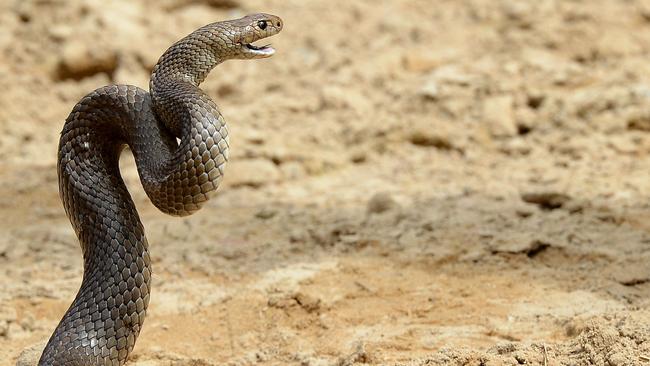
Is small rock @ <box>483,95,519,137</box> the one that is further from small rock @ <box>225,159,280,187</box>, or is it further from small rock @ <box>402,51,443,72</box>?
small rock @ <box>225,159,280,187</box>

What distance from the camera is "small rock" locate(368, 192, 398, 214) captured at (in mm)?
6273

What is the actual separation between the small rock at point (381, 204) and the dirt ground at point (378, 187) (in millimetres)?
16

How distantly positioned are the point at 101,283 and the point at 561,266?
2.76 metres

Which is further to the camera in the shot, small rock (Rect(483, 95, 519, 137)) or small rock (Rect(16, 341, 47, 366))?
small rock (Rect(483, 95, 519, 137))

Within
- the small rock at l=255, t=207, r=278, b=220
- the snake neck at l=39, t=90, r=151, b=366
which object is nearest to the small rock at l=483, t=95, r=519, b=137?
the small rock at l=255, t=207, r=278, b=220

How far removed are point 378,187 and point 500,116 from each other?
159cm

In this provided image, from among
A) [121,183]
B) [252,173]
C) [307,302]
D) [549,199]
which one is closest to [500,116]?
[549,199]

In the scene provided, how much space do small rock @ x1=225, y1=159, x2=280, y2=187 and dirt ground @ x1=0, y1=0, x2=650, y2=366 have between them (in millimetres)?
24

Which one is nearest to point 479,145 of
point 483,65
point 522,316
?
point 483,65

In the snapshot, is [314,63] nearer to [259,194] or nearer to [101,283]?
[259,194]

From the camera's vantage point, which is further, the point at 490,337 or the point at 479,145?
the point at 479,145

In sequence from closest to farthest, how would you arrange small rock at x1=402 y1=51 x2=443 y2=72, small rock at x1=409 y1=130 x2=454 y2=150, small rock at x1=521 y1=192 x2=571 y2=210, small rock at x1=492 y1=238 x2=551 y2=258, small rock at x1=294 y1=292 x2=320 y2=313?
small rock at x1=294 y1=292 x2=320 y2=313 → small rock at x1=492 y1=238 x2=551 y2=258 → small rock at x1=521 y1=192 x2=571 y2=210 → small rock at x1=409 y1=130 x2=454 y2=150 → small rock at x1=402 y1=51 x2=443 y2=72

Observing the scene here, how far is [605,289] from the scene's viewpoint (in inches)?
189

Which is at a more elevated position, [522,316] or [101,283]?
[101,283]
